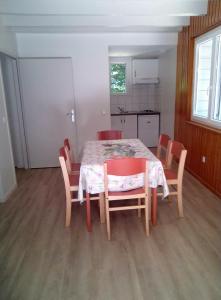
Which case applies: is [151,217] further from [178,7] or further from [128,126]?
[128,126]

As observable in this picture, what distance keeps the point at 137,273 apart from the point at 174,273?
28 cm

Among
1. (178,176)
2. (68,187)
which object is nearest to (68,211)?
(68,187)

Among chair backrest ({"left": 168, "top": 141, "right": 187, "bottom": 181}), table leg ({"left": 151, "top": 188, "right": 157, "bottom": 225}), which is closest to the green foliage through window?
chair backrest ({"left": 168, "top": 141, "right": 187, "bottom": 181})

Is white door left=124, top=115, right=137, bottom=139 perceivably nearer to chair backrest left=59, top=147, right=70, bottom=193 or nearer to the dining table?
the dining table

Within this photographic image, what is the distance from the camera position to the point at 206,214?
8.41 feet

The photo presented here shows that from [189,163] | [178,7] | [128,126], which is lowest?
[189,163]

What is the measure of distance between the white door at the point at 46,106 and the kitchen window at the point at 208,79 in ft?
6.90

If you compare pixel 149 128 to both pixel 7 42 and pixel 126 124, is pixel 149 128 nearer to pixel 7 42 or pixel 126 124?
pixel 126 124

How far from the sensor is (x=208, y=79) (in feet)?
10.7

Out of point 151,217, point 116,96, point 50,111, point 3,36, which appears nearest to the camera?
point 151,217

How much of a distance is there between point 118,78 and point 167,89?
59.2 inches

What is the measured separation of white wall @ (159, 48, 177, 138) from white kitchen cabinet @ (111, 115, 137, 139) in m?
0.66

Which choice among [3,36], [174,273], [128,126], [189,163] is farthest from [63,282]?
[128,126]

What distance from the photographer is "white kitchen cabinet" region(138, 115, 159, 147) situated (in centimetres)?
549
